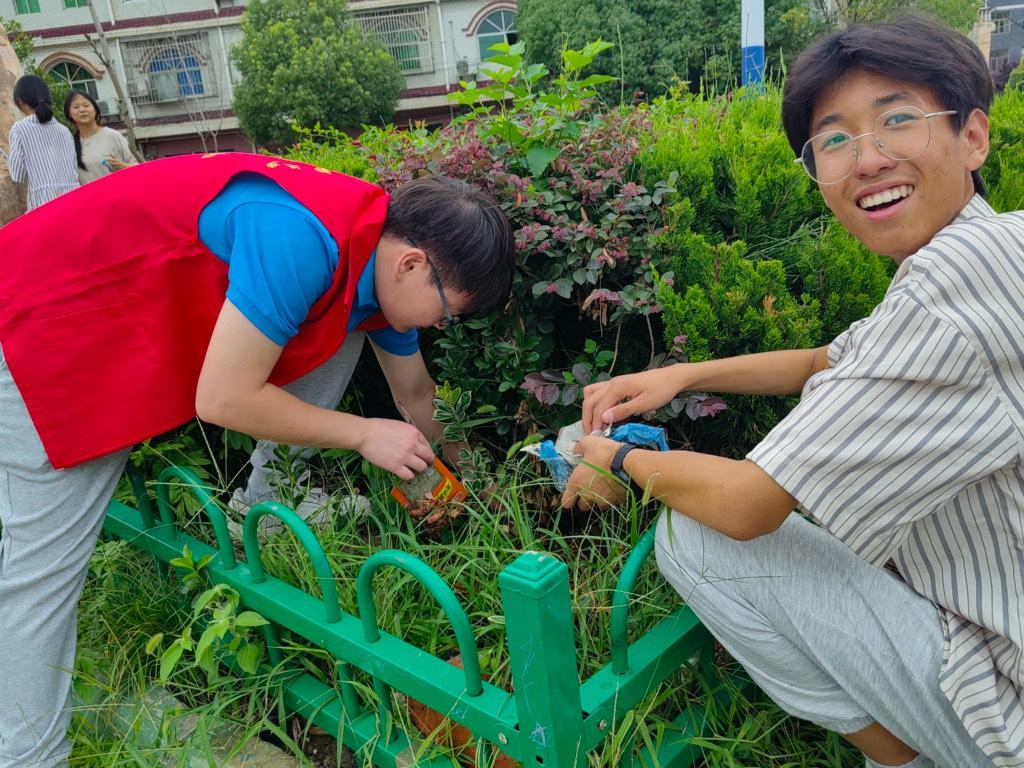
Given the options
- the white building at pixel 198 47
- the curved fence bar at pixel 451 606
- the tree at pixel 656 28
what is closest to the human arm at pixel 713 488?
the curved fence bar at pixel 451 606

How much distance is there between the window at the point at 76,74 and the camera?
27.3 meters

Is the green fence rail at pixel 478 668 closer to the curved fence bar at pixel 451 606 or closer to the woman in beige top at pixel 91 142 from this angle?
the curved fence bar at pixel 451 606

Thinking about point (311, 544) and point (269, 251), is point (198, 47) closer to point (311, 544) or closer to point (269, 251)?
point (269, 251)

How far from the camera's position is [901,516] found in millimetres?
1107

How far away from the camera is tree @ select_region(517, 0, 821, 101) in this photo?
16688 mm

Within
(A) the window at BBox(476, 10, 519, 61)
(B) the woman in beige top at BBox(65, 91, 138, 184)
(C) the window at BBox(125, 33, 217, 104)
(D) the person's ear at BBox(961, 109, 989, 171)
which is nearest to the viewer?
(D) the person's ear at BBox(961, 109, 989, 171)

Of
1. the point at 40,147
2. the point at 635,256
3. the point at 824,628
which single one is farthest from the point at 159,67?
the point at 824,628

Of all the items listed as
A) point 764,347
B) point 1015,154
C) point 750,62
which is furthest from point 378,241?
point 750,62

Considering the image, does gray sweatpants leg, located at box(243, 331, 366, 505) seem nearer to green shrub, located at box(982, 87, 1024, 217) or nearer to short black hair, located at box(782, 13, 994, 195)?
short black hair, located at box(782, 13, 994, 195)

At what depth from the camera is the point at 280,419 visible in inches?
68.9

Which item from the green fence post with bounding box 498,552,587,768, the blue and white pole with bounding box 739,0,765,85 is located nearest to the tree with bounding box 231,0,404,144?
the blue and white pole with bounding box 739,0,765,85

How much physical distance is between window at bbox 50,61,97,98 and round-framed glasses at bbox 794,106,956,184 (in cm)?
3156

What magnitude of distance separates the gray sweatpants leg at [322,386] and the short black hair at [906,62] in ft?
4.51

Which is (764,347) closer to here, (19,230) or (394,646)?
(394,646)
